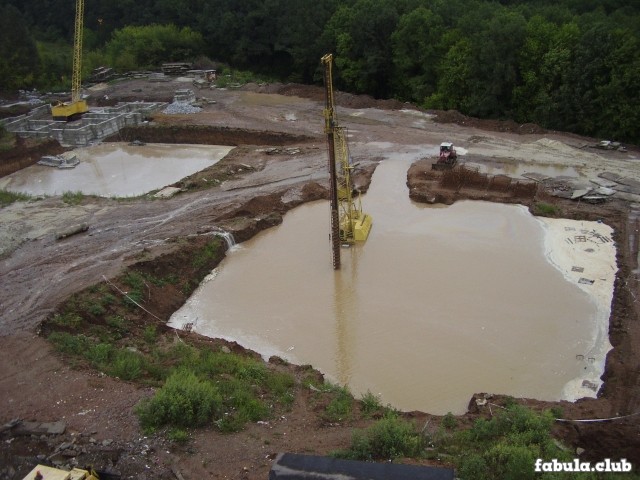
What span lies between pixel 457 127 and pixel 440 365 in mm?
27112

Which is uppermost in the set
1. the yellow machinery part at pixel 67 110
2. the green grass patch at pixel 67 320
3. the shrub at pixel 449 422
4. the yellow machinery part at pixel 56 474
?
the yellow machinery part at pixel 67 110

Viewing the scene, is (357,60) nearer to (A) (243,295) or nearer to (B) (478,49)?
(B) (478,49)

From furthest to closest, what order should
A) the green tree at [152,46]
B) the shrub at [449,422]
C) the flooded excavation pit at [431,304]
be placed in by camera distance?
the green tree at [152,46] → the flooded excavation pit at [431,304] → the shrub at [449,422]

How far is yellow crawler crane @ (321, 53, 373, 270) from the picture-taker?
72.2ft

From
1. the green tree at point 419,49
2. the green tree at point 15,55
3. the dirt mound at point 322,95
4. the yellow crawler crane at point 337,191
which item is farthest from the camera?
the green tree at point 15,55

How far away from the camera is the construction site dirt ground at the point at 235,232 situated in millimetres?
13406

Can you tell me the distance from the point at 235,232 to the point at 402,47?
31737 millimetres

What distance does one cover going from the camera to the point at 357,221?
26891 mm

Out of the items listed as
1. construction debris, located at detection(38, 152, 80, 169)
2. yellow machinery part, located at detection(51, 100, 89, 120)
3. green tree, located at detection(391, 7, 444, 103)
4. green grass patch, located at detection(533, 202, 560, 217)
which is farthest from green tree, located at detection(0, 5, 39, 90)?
green grass patch, located at detection(533, 202, 560, 217)

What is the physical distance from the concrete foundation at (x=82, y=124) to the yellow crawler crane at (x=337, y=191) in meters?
23.7

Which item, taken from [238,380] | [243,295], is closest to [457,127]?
[243,295]

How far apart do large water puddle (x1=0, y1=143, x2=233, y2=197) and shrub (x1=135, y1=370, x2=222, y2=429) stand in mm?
21072

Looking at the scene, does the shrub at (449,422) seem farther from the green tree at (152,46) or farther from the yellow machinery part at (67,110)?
the green tree at (152,46)

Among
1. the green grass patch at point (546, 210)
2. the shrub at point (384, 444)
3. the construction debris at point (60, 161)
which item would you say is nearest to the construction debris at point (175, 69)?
the construction debris at point (60, 161)
